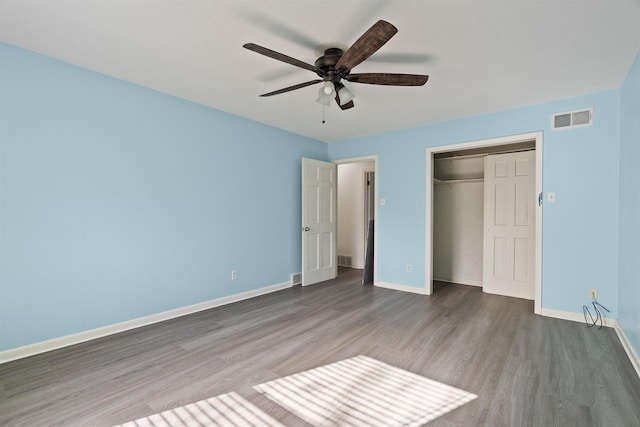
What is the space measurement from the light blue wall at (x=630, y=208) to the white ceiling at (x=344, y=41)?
308 millimetres

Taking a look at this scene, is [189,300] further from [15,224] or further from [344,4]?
[344,4]

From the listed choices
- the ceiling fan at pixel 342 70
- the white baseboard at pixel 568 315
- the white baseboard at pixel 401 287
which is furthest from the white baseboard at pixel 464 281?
the ceiling fan at pixel 342 70

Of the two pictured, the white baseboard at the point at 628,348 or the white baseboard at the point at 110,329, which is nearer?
the white baseboard at the point at 628,348

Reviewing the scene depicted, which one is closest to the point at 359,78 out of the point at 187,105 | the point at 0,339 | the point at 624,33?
the point at 624,33

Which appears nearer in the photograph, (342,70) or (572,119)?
(342,70)

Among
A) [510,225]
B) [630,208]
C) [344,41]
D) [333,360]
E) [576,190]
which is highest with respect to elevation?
[344,41]

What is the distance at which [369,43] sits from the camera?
5.77 feet

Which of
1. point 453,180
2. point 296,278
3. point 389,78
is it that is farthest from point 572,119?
point 296,278

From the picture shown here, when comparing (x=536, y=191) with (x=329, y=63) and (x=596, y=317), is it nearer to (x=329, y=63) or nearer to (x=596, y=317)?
(x=596, y=317)

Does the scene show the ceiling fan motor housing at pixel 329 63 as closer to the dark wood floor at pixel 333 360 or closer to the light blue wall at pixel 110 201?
the light blue wall at pixel 110 201

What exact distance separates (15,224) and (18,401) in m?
1.31

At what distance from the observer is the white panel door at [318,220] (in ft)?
15.6

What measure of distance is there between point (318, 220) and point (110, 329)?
3.14 metres

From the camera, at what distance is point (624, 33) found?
204 centimetres
